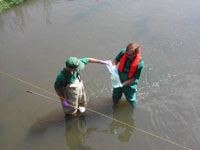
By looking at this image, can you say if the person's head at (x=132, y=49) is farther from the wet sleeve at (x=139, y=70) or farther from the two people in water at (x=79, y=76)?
the wet sleeve at (x=139, y=70)

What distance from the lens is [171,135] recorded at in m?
3.99

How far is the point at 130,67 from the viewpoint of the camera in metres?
3.46

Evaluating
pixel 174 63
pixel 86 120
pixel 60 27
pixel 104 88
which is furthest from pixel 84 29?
pixel 86 120

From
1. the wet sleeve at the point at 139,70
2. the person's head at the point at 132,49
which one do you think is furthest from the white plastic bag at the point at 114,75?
the person's head at the point at 132,49

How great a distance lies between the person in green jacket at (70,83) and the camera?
2969mm

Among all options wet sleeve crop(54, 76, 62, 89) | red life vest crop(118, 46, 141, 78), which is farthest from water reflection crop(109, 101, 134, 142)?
wet sleeve crop(54, 76, 62, 89)

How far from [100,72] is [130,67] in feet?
6.59

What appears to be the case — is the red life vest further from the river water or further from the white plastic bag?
the river water

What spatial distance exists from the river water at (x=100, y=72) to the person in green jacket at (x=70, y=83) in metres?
0.90

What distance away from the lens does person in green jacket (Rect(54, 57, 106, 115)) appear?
9.74 feet

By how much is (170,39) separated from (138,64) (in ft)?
11.4

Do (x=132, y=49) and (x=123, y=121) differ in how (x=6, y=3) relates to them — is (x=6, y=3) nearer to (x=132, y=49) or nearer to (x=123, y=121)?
(x=123, y=121)

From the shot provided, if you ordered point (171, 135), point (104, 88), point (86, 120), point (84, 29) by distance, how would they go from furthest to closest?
1. point (84, 29)
2. point (104, 88)
3. point (86, 120)
4. point (171, 135)

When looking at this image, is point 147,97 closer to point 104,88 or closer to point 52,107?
point 104,88
